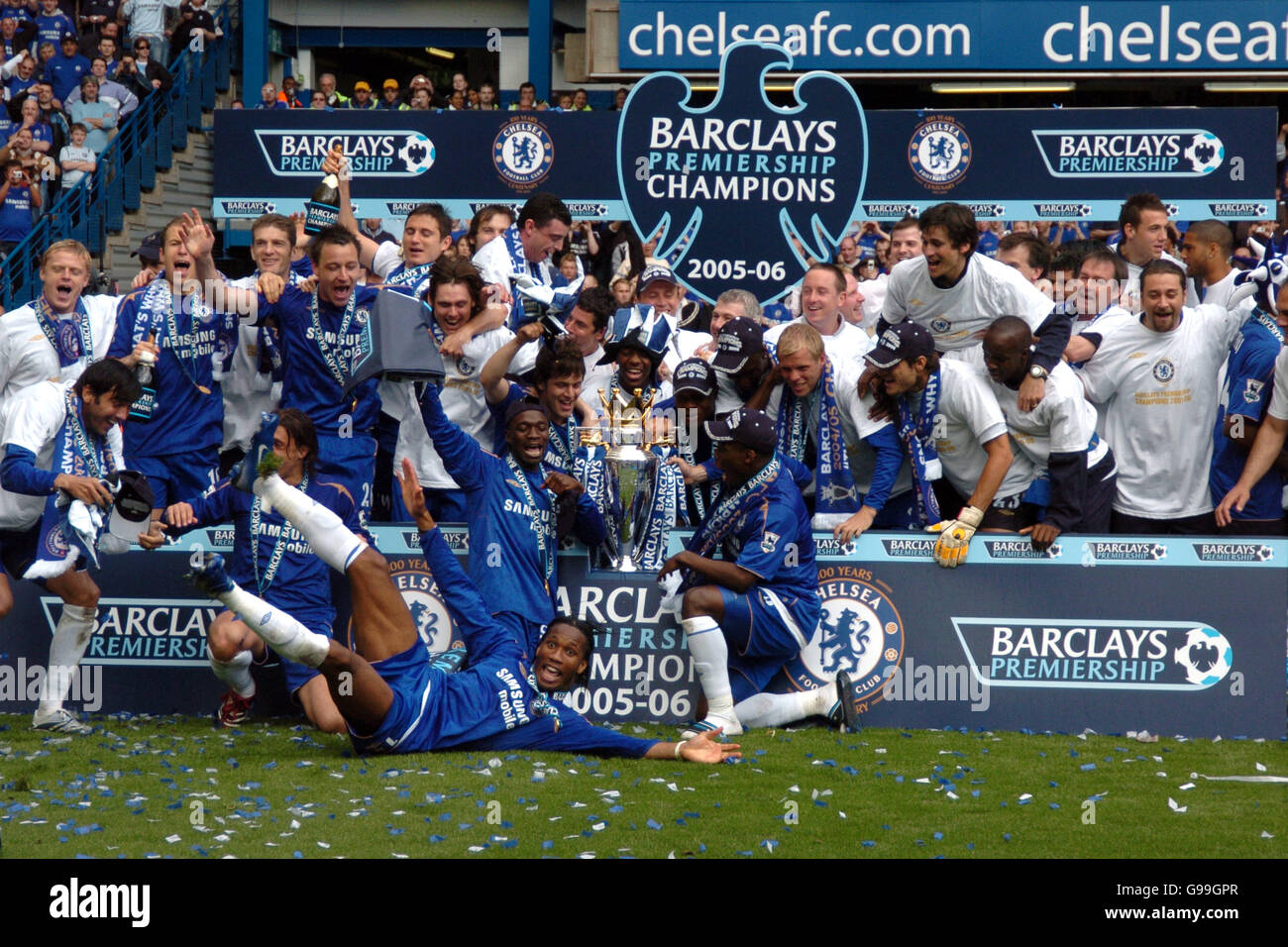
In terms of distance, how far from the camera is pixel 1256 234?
12508 mm

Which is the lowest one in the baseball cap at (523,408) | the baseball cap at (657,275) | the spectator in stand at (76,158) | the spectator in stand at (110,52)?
the baseball cap at (523,408)

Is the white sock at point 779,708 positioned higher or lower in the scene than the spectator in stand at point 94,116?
lower

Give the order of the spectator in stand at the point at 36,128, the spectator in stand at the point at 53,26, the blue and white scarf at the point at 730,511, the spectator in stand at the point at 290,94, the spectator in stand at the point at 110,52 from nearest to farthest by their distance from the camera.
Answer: the blue and white scarf at the point at 730,511 < the spectator in stand at the point at 36,128 < the spectator in stand at the point at 290,94 < the spectator in stand at the point at 110,52 < the spectator in stand at the point at 53,26

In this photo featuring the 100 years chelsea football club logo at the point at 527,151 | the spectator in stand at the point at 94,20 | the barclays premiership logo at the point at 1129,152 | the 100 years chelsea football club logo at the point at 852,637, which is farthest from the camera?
the spectator in stand at the point at 94,20

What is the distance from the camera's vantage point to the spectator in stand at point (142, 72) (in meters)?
17.8

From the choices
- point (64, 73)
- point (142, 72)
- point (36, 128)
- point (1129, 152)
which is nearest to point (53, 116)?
point (36, 128)

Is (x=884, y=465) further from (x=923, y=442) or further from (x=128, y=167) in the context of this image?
(x=128, y=167)

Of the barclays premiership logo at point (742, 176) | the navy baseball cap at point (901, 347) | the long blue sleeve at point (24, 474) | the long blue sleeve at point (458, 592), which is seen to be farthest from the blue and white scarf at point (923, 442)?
the long blue sleeve at point (24, 474)

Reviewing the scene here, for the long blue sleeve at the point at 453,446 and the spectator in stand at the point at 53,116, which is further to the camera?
the spectator in stand at the point at 53,116

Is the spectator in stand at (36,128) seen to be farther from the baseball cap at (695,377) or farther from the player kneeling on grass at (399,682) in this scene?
the player kneeling on grass at (399,682)

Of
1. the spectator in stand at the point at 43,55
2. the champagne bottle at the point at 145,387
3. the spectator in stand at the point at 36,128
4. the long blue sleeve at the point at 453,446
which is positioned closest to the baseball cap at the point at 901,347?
the long blue sleeve at the point at 453,446

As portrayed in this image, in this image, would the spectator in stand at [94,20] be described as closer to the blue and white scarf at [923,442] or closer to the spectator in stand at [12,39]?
the spectator in stand at [12,39]

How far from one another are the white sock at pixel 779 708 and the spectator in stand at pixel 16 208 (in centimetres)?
1146

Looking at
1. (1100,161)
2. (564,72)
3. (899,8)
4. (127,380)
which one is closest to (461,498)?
(127,380)
